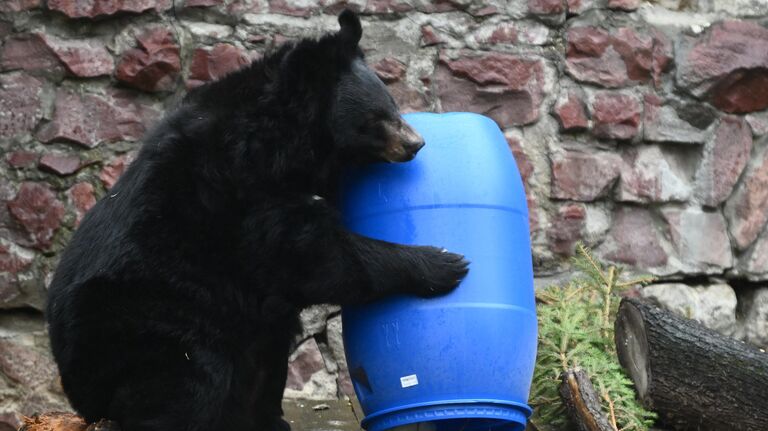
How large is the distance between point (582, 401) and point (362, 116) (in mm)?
1358

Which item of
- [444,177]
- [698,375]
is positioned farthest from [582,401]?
[444,177]

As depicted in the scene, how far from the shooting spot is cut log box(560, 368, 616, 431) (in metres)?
4.37

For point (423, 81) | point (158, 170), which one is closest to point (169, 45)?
point (423, 81)

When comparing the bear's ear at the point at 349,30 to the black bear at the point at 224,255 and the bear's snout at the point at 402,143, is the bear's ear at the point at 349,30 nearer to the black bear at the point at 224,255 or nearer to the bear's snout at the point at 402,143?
the black bear at the point at 224,255

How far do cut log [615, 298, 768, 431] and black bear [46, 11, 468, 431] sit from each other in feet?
3.55

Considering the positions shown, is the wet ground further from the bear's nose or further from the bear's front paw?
the bear's nose

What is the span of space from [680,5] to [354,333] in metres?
3.13

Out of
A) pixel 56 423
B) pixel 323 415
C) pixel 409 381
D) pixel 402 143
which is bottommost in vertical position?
pixel 323 415

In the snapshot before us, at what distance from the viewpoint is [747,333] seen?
632cm

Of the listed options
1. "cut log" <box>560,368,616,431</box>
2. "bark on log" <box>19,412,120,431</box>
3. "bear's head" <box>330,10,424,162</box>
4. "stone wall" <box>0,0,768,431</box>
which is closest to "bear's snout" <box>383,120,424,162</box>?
"bear's head" <box>330,10,424,162</box>

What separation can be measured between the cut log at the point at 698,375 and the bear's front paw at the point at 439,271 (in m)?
1.07

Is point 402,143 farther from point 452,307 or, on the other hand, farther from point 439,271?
point 452,307

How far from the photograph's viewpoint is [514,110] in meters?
5.96

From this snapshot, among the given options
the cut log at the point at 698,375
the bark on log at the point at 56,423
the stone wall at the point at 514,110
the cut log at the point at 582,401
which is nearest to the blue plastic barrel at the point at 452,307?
the cut log at the point at 582,401
